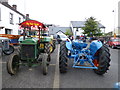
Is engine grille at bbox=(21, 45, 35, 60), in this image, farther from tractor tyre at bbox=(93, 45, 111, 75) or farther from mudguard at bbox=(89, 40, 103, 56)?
tractor tyre at bbox=(93, 45, 111, 75)

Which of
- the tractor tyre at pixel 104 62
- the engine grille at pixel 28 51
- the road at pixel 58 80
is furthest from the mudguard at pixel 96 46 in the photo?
the engine grille at pixel 28 51

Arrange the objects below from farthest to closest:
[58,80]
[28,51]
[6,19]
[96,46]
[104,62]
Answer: [6,19] < [28,51] < [96,46] < [104,62] < [58,80]

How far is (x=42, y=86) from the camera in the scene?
9.87 feet

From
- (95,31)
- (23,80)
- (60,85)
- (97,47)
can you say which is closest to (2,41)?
(23,80)

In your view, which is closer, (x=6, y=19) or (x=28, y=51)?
(x=28, y=51)

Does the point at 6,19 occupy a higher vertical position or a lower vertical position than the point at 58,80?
higher

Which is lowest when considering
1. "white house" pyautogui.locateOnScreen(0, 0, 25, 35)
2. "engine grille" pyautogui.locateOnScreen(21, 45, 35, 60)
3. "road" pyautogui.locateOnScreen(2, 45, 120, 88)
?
"road" pyautogui.locateOnScreen(2, 45, 120, 88)

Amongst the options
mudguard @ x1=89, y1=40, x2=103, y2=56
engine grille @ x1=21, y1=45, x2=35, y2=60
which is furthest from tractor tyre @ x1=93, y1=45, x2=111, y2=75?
engine grille @ x1=21, y1=45, x2=35, y2=60

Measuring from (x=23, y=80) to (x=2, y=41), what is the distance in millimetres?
4800

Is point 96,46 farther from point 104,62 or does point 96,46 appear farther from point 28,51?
point 28,51

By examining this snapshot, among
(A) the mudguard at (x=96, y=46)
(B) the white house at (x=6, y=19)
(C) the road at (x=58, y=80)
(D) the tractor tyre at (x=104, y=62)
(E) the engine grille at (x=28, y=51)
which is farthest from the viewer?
(B) the white house at (x=6, y=19)

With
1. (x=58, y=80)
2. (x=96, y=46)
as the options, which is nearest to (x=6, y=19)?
(x=58, y=80)

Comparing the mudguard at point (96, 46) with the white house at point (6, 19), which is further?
the white house at point (6, 19)

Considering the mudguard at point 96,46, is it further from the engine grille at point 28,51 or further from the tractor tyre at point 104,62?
the engine grille at point 28,51
